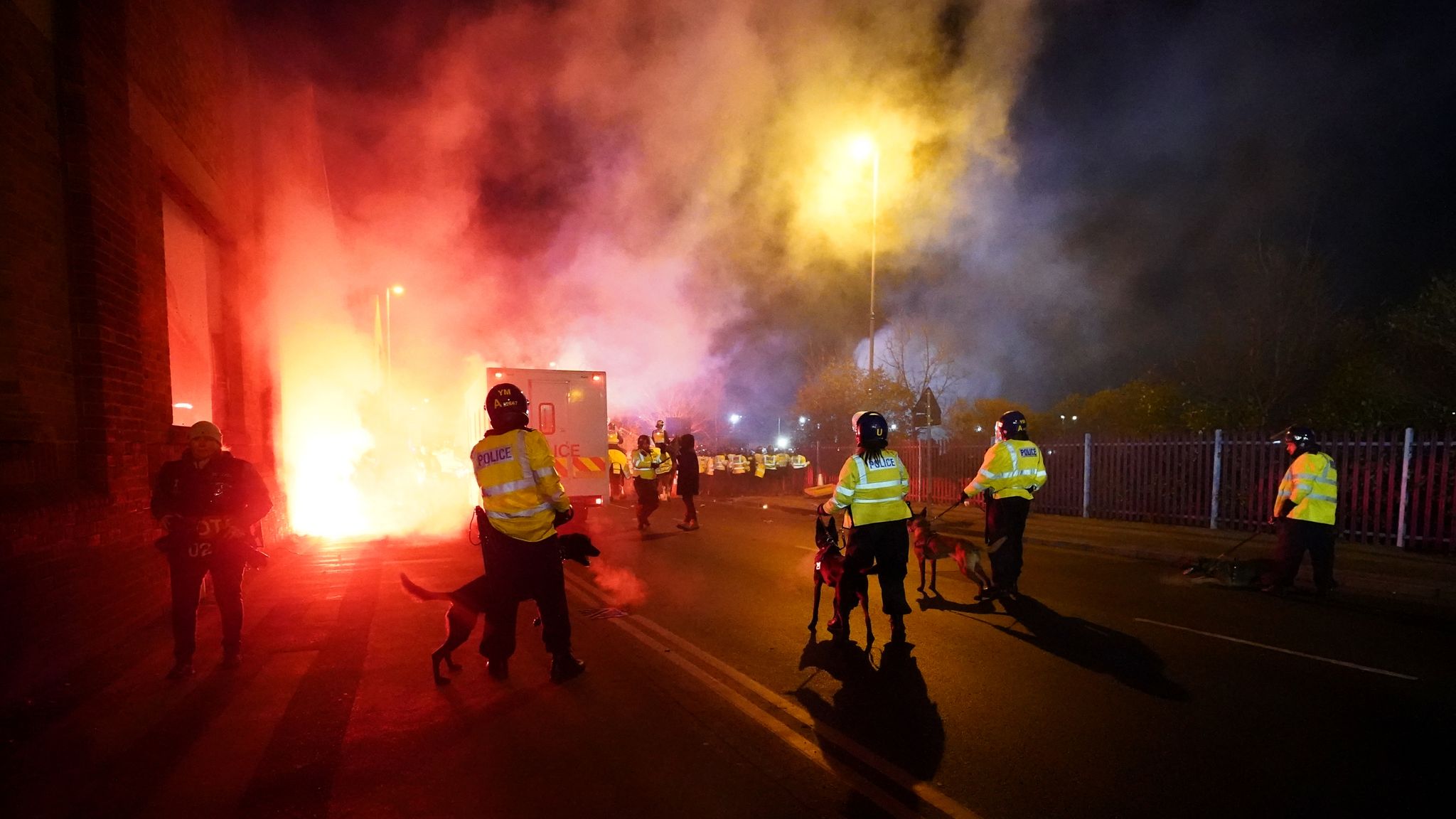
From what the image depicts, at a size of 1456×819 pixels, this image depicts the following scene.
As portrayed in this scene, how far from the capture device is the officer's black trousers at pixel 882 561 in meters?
5.20

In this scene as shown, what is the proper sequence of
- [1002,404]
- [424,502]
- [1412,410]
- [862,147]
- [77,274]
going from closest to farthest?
[77,274] < [1412,410] < [862,147] < [424,502] < [1002,404]

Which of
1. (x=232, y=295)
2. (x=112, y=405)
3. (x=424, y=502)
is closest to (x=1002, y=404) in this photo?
(x=424, y=502)

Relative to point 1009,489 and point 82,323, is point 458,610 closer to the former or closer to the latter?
point 82,323

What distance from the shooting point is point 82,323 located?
6.00 metres

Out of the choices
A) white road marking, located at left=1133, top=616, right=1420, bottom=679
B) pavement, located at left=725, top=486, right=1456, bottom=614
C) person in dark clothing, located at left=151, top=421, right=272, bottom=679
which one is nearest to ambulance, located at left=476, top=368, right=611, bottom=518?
pavement, located at left=725, top=486, right=1456, bottom=614

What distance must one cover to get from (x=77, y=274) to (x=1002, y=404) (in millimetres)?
31408

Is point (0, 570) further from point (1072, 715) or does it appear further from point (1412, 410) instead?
point (1412, 410)

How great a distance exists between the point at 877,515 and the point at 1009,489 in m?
2.08

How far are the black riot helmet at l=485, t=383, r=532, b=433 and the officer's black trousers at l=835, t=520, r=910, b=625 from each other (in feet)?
8.21

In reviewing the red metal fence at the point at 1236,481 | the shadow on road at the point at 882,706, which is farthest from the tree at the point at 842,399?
the shadow on road at the point at 882,706

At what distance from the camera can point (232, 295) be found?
→ 11.0 meters

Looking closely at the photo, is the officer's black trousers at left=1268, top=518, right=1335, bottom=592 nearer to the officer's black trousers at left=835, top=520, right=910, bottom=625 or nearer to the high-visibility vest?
the officer's black trousers at left=835, top=520, right=910, bottom=625

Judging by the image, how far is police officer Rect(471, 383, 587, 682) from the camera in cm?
468

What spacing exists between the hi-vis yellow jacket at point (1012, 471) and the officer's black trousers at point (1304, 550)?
8.47ft
